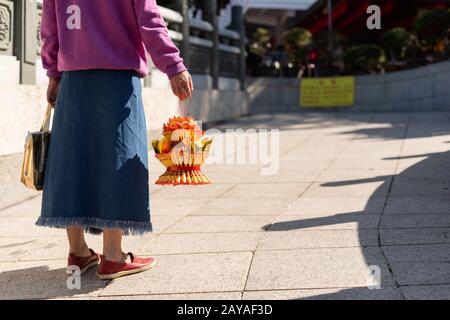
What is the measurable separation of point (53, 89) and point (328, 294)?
6.09ft

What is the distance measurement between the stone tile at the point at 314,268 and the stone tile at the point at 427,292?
116 millimetres

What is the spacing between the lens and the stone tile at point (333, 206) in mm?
5020

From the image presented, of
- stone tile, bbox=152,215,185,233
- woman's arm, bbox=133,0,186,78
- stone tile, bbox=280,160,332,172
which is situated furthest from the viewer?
stone tile, bbox=280,160,332,172

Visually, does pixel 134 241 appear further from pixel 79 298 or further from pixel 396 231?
pixel 396 231

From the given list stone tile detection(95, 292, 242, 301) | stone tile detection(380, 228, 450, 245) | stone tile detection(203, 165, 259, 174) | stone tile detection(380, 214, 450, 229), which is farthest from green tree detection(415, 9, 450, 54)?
stone tile detection(95, 292, 242, 301)

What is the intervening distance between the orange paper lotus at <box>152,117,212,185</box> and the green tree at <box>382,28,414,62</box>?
1883cm

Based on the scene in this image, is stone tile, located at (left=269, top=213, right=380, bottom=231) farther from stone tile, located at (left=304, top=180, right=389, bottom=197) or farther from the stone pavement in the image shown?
stone tile, located at (left=304, top=180, right=389, bottom=197)

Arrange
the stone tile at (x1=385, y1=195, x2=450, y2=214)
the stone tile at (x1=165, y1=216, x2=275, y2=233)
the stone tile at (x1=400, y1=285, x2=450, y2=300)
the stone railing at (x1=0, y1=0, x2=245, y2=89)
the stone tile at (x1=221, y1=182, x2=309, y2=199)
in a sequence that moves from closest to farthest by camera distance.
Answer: the stone tile at (x1=400, y1=285, x2=450, y2=300) < the stone tile at (x1=165, y1=216, x2=275, y2=233) < the stone tile at (x1=385, y1=195, x2=450, y2=214) < the stone tile at (x1=221, y1=182, x2=309, y2=199) < the stone railing at (x1=0, y1=0, x2=245, y2=89)

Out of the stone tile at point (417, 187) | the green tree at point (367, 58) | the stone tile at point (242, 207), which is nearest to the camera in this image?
the stone tile at point (242, 207)

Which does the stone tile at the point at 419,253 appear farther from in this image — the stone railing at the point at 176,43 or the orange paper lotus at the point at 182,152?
the stone railing at the point at 176,43

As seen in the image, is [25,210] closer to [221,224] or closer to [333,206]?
[221,224]

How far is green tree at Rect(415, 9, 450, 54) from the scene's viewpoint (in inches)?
701

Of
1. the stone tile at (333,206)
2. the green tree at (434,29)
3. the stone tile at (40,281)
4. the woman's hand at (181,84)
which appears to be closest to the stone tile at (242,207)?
the stone tile at (333,206)

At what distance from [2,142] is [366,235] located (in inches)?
138
